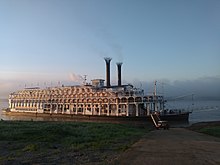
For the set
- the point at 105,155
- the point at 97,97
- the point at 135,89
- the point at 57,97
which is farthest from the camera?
the point at 57,97

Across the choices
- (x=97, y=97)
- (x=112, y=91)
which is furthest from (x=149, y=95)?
(x=97, y=97)

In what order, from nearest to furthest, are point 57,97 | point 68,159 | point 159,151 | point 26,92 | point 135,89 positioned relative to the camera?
1. point 68,159
2. point 159,151
3. point 135,89
4. point 57,97
5. point 26,92

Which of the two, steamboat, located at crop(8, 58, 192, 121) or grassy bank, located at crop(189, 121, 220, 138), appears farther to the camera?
steamboat, located at crop(8, 58, 192, 121)

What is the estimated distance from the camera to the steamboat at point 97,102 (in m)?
44.8

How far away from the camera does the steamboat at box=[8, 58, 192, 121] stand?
44.8 m

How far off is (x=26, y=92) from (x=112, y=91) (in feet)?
104

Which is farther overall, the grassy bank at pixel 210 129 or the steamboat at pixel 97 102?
the steamboat at pixel 97 102

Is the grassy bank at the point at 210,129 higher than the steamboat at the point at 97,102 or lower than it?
lower

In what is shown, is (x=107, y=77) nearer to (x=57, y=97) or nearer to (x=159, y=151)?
(x=57, y=97)

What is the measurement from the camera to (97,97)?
5109 cm

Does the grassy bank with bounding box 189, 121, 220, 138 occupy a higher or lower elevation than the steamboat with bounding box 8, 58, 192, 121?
lower

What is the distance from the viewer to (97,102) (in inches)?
2005

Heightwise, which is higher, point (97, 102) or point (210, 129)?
point (97, 102)

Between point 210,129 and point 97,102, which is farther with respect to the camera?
point 97,102
